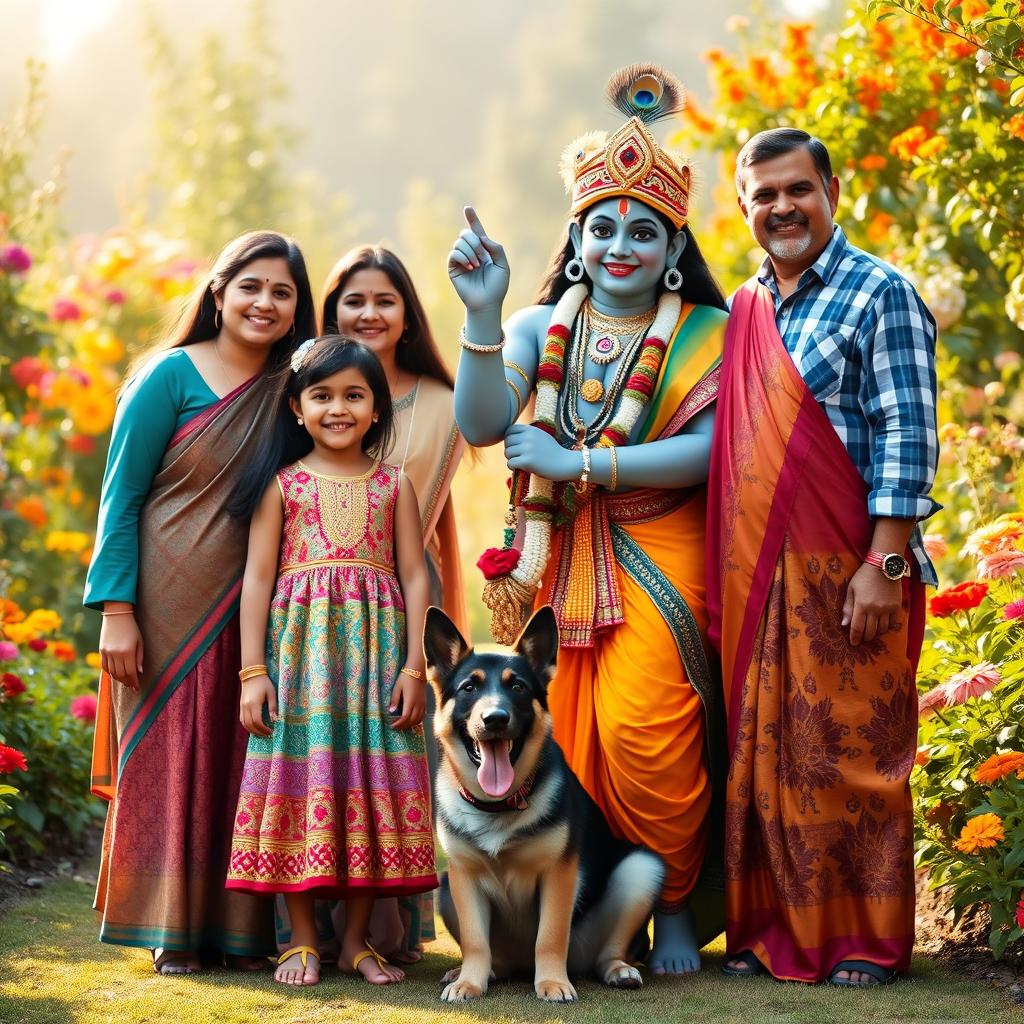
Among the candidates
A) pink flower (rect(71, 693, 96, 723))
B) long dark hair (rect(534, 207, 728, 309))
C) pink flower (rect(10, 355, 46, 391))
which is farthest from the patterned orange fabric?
pink flower (rect(10, 355, 46, 391))

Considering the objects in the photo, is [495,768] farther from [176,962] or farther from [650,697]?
[176,962]

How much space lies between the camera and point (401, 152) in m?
63.0

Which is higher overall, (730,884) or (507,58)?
(507,58)

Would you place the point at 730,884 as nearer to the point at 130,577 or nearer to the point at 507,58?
the point at 130,577

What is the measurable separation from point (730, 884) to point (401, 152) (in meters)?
61.6

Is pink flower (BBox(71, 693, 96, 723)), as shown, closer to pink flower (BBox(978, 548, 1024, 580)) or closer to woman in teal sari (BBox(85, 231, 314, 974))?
woman in teal sari (BBox(85, 231, 314, 974))

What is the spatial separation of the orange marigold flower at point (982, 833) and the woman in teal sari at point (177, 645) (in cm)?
207

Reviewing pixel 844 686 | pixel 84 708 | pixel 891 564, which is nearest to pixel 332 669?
pixel 844 686

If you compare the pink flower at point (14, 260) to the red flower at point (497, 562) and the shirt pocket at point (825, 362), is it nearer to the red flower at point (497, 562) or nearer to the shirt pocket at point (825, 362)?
the red flower at point (497, 562)

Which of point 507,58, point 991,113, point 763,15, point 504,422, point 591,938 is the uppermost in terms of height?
point 507,58

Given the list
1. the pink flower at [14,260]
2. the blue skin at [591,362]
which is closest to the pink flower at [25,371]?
the pink flower at [14,260]

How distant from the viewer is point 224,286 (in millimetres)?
4465

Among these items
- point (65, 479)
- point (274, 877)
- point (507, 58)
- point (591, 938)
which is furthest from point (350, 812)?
point (507, 58)

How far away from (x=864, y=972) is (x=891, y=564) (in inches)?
45.8
